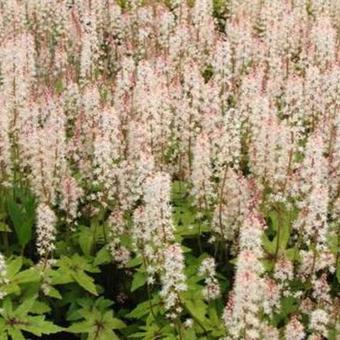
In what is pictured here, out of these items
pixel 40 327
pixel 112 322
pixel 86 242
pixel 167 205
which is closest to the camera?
pixel 40 327

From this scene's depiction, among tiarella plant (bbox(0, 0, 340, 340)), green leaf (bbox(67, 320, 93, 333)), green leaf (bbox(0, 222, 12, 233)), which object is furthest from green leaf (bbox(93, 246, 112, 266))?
green leaf (bbox(0, 222, 12, 233))

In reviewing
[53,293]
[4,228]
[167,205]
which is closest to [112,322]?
[53,293]

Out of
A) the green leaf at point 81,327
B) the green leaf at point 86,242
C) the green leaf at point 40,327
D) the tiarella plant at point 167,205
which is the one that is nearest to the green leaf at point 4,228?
the tiarella plant at point 167,205

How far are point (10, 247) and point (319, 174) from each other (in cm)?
315

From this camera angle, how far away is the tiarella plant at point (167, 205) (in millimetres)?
5957

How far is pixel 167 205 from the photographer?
6.04 metres

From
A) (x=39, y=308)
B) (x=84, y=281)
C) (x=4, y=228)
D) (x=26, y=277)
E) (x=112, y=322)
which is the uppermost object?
(x=4, y=228)

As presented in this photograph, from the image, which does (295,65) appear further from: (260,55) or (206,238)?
(206,238)

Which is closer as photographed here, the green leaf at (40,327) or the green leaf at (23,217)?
the green leaf at (40,327)

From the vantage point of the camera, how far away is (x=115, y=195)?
7.24 meters

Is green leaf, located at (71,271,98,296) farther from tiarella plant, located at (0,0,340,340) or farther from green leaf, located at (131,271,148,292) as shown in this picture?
green leaf, located at (131,271,148,292)

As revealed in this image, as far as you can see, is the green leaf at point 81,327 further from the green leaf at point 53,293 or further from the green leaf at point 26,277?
the green leaf at point 26,277

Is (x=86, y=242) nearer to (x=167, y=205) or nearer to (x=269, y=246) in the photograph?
(x=167, y=205)

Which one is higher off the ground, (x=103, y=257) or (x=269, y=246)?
(x=269, y=246)
